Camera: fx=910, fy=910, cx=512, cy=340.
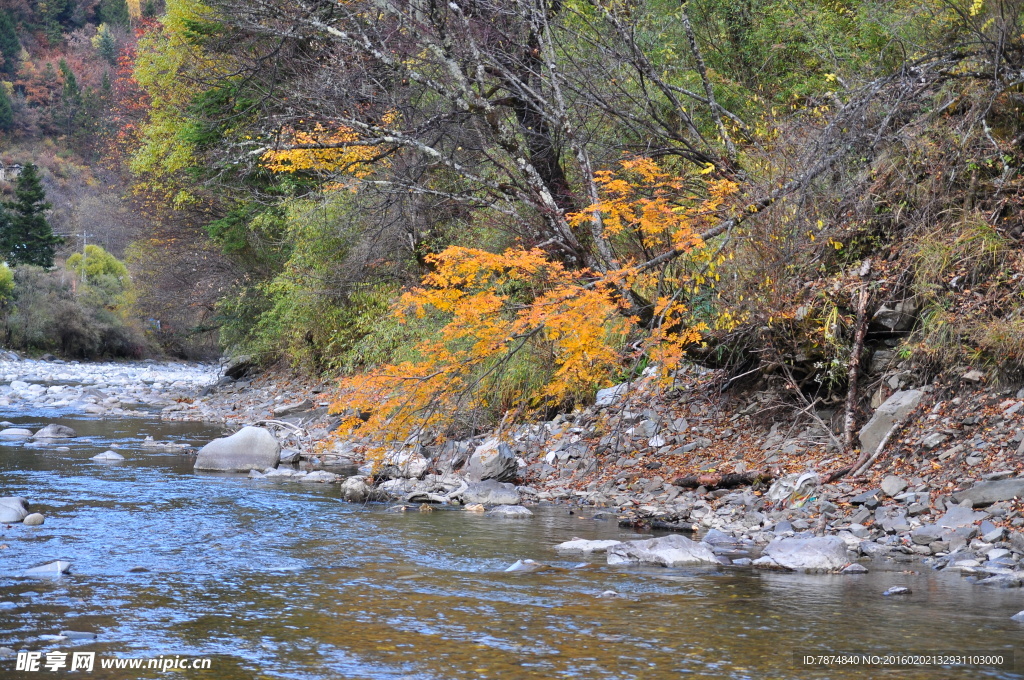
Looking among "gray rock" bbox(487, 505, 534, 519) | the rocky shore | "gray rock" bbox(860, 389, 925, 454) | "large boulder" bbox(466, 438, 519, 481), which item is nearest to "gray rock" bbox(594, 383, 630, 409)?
the rocky shore

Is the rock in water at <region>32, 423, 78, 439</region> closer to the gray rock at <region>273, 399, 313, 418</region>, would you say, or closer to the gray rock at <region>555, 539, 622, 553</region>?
the gray rock at <region>273, 399, 313, 418</region>

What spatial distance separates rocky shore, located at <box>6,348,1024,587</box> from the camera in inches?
269

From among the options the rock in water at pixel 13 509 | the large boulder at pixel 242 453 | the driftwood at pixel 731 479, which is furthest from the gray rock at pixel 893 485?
the large boulder at pixel 242 453

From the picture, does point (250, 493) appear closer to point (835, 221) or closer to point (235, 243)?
point (835, 221)

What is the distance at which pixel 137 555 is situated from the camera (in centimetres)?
668

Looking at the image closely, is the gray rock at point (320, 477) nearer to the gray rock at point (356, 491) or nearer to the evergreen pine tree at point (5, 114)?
the gray rock at point (356, 491)

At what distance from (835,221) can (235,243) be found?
1853 centimetres

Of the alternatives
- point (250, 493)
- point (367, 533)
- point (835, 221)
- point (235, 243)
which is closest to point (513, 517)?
point (367, 533)

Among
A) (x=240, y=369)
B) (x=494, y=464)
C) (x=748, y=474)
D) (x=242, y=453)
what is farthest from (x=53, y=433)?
(x=240, y=369)

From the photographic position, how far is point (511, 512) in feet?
29.3

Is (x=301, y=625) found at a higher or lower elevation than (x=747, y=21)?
lower

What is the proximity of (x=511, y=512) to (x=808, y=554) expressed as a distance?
3.15 m

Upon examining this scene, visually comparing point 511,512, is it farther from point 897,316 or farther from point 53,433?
point 53,433

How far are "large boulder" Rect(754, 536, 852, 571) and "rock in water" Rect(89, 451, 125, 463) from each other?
8648mm
